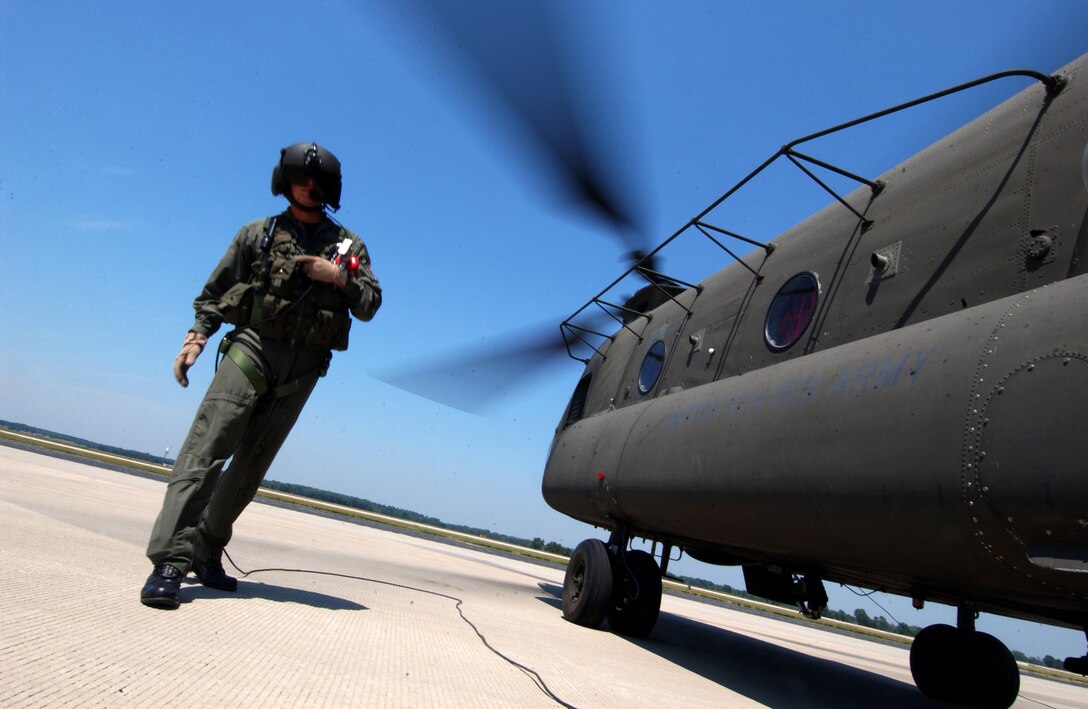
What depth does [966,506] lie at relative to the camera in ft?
8.81

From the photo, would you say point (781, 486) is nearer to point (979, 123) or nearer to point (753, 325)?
point (753, 325)

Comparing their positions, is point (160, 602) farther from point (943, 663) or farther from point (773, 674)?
point (943, 663)

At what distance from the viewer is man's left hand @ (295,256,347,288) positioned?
3.52 metres

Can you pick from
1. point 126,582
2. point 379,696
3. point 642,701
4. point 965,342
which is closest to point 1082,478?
point 965,342

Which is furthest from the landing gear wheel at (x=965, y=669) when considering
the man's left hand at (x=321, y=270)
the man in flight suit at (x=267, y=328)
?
the man's left hand at (x=321, y=270)

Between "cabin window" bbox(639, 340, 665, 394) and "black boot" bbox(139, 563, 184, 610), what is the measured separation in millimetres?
4613

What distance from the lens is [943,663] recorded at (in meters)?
6.00

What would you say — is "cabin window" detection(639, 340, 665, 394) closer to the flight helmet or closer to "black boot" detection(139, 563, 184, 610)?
the flight helmet

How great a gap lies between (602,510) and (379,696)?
171 inches

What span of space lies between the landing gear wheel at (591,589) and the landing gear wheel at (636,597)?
0.40ft

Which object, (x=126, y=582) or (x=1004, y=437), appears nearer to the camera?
(x=1004, y=437)

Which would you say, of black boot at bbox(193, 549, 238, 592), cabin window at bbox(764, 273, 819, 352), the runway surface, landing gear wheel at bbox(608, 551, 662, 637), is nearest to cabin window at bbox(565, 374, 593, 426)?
landing gear wheel at bbox(608, 551, 662, 637)

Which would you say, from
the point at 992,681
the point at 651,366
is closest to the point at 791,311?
the point at 651,366

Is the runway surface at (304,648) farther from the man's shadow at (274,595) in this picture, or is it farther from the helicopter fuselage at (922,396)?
the helicopter fuselage at (922,396)
